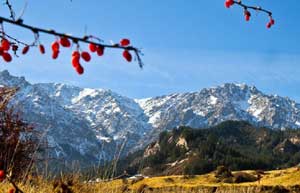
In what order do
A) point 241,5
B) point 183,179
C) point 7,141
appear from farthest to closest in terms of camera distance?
1. point 183,179
2. point 7,141
3. point 241,5

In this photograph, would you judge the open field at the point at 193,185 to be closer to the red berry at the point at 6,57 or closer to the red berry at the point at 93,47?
the red berry at the point at 6,57

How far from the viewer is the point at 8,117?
476 inches

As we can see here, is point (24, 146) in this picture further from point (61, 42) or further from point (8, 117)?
point (61, 42)

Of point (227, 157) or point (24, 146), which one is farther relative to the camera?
point (227, 157)

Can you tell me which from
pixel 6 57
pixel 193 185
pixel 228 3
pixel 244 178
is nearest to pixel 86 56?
pixel 6 57

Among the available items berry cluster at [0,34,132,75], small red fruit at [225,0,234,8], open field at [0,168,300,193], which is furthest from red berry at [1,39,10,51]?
open field at [0,168,300,193]

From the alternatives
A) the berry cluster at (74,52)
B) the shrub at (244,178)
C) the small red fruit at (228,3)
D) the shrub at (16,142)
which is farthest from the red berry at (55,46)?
the shrub at (244,178)

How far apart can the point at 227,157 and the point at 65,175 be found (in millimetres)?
175802

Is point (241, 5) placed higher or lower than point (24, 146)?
higher

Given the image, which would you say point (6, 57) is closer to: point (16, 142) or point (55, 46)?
point (55, 46)

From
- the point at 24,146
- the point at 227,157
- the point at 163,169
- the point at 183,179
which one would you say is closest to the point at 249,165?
the point at 227,157

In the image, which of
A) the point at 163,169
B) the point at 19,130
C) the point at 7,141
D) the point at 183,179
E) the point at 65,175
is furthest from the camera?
the point at 163,169

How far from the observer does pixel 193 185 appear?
101 meters

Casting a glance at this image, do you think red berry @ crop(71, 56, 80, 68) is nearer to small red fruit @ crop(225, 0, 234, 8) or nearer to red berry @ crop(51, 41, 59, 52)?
red berry @ crop(51, 41, 59, 52)
